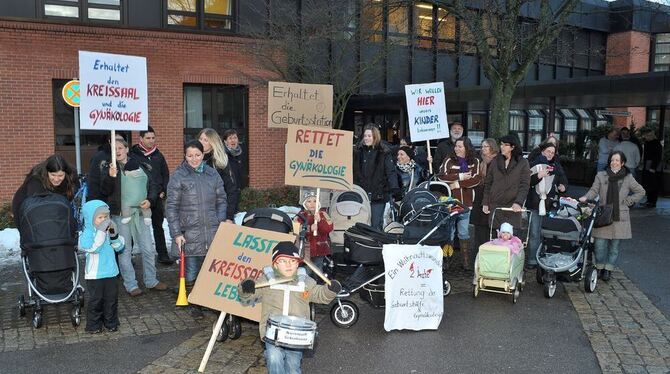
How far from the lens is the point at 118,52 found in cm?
1399

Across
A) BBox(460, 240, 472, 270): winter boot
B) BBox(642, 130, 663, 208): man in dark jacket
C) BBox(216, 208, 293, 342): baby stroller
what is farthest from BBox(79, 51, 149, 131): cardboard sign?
BBox(642, 130, 663, 208): man in dark jacket

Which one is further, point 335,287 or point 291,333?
point 335,287

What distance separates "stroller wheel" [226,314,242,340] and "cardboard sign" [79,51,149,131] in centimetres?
274

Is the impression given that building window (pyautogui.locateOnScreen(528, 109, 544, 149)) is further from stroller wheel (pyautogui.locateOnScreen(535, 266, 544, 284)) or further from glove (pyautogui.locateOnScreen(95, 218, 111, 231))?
glove (pyautogui.locateOnScreen(95, 218, 111, 231))

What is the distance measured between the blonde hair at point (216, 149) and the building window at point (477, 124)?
19.5 meters

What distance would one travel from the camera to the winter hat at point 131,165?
23.1 feet

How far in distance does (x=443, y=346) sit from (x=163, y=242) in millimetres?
4848

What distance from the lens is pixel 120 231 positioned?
7047mm

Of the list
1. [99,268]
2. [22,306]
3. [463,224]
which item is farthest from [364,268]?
[22,306]

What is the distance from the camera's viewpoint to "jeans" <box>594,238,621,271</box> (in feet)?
25.5

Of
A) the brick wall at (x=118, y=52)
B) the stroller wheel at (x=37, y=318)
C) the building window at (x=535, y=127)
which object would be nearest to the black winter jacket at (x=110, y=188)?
the stroller wheel at (x=37, y=318)

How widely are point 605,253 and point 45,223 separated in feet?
22.6

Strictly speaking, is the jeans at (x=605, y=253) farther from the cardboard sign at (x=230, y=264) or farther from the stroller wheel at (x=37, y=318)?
the stroller wheel at (x=37, y=318)

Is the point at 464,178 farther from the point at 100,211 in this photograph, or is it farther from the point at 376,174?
the point at 100,211
